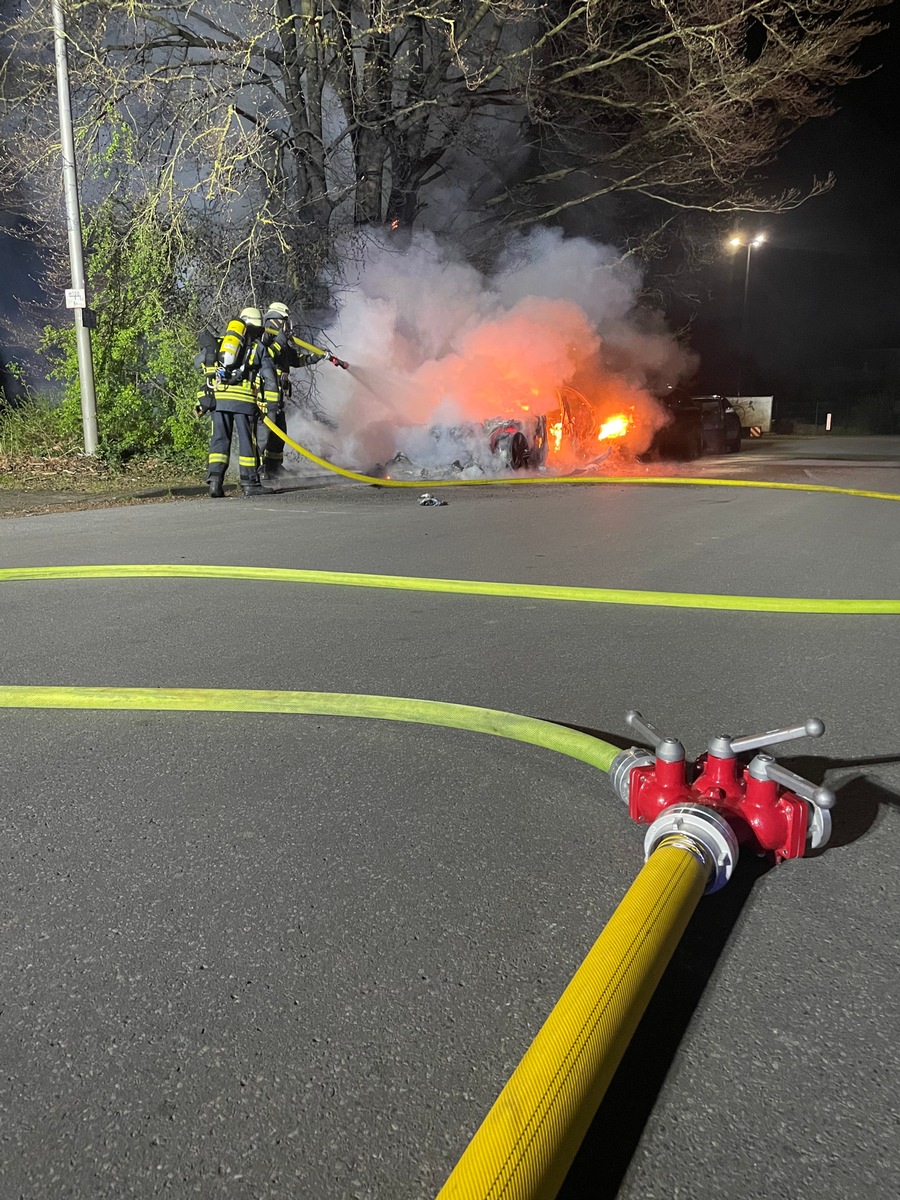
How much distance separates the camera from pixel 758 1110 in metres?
1.55

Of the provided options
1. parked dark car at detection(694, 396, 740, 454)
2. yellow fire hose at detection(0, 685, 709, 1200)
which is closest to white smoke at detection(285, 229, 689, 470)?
parked dark car at detection(694, 396, 740, 454)

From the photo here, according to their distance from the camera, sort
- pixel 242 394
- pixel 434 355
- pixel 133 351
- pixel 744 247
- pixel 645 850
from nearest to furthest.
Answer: pixel 645 850
pixel 242 394
pixel 133 351
pixel 434 355
pixel 744 247

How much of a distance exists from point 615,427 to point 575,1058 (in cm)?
1606

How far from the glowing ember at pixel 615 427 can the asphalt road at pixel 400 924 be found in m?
12.1

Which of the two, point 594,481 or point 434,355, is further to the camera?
point 434,355

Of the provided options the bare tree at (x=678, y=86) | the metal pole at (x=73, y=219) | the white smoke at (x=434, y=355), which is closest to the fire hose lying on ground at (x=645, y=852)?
the metal pole at (x=73, y=219)

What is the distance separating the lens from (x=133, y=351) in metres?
15.0

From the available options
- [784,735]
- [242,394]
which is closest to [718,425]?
[242,394]

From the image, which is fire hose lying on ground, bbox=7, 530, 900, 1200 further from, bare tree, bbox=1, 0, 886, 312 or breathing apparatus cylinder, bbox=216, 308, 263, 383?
bare tree, bbox=1, 0, 886, 312

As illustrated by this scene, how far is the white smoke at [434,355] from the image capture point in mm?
14688

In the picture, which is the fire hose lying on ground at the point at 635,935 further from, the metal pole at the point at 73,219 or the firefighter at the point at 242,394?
the metal pole at the point at 73,219

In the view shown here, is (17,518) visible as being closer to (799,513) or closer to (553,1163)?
(799,513)

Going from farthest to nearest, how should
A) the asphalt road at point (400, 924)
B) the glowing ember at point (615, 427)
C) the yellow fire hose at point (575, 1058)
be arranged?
the glowing ember at point (615, 427), the asphalt road at point (400, 924), the yellow fire hose at point (575, 1058)

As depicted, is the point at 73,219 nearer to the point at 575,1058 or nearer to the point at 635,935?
the point at 635,935
